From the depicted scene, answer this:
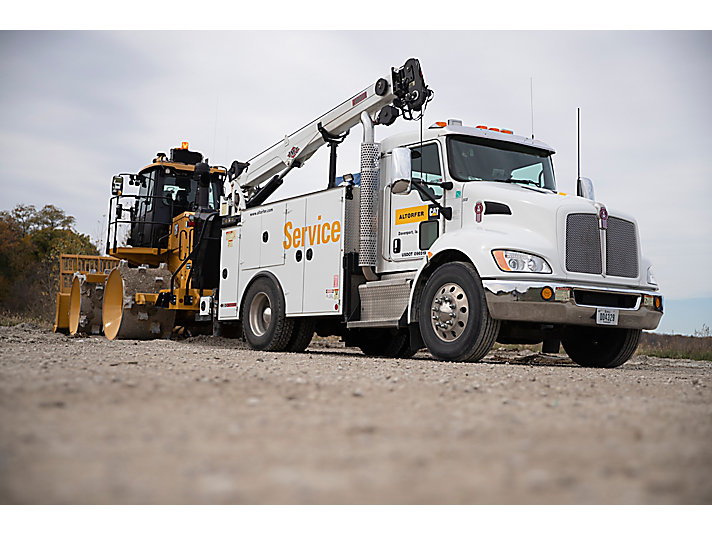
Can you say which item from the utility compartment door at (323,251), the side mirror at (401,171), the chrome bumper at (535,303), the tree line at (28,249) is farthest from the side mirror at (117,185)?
the tree line at (28,249)

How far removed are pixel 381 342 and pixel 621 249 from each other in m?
4.54

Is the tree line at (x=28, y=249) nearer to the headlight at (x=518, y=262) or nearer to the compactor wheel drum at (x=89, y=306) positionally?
the compactor wheel drum at (x=89, y=306)

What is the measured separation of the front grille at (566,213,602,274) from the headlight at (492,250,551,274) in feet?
1.21

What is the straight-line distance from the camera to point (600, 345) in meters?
9.55

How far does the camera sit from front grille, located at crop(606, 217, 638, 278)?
340 inches

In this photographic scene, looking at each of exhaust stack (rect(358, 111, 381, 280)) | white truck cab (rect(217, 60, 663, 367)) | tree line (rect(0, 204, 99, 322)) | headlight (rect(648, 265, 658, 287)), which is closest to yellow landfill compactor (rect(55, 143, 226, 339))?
white truck cab (rect(217, 60, 663, 367))

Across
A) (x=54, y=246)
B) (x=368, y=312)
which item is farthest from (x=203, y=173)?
(x=54, y=246)

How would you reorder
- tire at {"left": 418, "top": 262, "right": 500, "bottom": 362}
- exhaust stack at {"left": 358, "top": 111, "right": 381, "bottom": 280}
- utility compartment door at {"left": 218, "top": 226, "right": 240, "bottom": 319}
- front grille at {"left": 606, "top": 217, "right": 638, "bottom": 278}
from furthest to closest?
utility compartment door at {"left": 218, "top": 226, "right": 240, "bottom": 319} → exhaust stack at {"left": 358, "top": 111, "right": 381, "bottom": 280} → front grille at {"left": 606, "top": 217, "right": 638, "bottom": 278} → tire at {"left": 418, "top": 262, "right": 500, "bottom": 362}

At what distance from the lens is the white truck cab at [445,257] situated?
811cm

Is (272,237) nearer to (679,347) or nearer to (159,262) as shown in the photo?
(159,262)

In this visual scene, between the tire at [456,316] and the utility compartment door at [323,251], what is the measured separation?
5.76 feet

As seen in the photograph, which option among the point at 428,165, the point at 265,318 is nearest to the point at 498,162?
the point at 428,165

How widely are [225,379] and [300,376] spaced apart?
0.68 meters

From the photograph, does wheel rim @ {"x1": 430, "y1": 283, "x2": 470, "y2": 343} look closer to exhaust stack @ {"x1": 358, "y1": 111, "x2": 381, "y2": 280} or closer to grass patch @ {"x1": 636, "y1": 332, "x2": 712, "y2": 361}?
exhaust stack @ {"x1": 358, "y1": 111, "x2": 381, "y2": 280}
